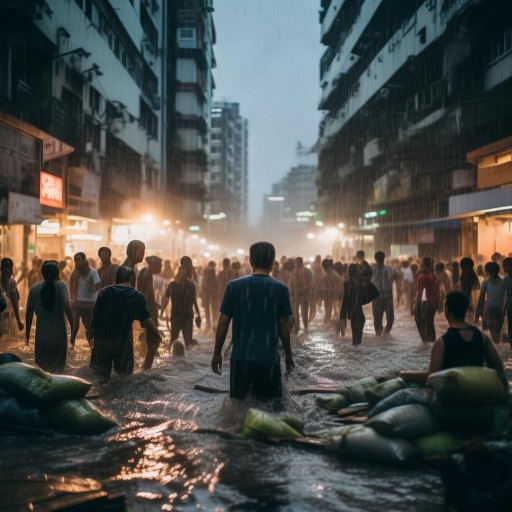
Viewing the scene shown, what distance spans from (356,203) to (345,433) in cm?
5135

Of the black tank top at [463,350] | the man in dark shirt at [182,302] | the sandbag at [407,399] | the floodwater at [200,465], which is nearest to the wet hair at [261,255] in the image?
the floodwater at [200,465]

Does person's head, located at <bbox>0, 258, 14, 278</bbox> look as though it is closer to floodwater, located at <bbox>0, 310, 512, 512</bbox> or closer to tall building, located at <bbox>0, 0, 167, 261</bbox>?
floodwater, located at <bbox>0, 310, 512, 512</bbox>

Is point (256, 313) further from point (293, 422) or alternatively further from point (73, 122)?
point (73, 122)

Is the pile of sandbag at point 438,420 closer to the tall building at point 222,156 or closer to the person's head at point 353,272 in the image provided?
the person's head at point 353,272

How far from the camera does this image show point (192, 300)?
12680mm

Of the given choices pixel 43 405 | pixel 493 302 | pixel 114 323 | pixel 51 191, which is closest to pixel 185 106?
pixel 51 191

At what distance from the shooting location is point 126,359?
801cm

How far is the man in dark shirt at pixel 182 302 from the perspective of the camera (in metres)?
12.6

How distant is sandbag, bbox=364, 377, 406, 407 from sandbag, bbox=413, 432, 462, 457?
3.01 ft

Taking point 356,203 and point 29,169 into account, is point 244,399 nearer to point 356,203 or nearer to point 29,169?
point 29,169

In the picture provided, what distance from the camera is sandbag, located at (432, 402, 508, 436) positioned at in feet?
17.2

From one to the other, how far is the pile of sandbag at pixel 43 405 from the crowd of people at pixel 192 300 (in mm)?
1237

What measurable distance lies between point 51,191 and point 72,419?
16622 millimetres

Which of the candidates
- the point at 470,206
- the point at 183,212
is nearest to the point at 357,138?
the point at 183,212
